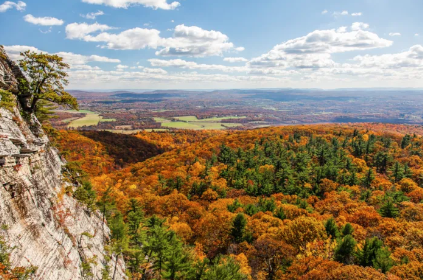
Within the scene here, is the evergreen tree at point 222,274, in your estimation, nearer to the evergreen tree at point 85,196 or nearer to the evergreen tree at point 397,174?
the evergreen tree at point 85,196

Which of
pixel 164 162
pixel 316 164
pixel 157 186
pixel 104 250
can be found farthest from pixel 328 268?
pixel 164 162

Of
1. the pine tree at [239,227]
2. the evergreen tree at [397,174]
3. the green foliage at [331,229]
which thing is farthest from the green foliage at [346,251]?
the evergreen tree at [397,174]

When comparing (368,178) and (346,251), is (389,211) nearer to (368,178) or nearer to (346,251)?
(346,251)

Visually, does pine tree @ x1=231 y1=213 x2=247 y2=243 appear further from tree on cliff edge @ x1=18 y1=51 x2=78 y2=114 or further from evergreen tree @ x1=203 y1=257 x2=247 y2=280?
tree on cliff edge @ x1=18 y1=51 x2=78 y2=114

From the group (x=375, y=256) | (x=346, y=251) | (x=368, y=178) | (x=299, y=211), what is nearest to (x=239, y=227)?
(x=299, y=211)

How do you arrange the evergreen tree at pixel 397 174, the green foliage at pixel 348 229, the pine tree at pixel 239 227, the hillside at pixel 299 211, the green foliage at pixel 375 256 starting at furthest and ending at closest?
the evergreen tree at pixel 397 174
the pine tree at pixel 239 227
the green foliage at pixel 348 229
the hillside at pixel 299 211
the green foliage at pixel 375 256

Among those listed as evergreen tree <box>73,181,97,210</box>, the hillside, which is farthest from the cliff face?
the hillside

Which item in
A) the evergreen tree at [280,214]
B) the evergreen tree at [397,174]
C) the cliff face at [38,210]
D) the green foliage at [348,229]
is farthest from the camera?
the evergreen tree at [397,174]
